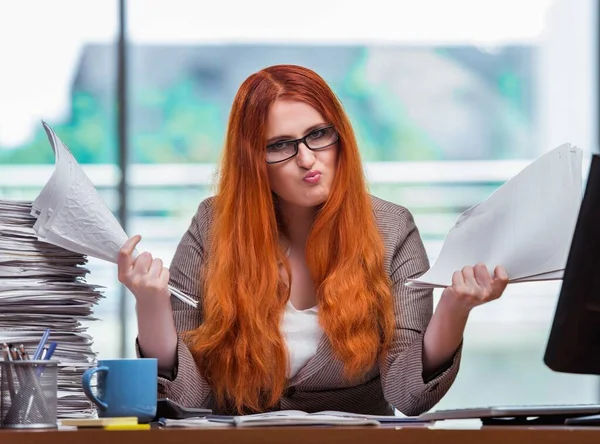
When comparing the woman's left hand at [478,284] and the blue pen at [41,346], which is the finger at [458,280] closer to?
the woman's left hand at [478,284]

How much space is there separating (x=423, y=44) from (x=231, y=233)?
237 cm

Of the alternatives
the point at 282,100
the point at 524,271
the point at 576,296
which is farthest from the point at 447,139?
the point at 576,296

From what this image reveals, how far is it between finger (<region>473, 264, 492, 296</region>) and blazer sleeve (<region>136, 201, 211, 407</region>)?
0.56 meters

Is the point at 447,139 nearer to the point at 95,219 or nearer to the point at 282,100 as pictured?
the point at 282,100

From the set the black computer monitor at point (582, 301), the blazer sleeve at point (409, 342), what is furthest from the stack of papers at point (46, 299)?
the black computer monitor at point (582, 301)

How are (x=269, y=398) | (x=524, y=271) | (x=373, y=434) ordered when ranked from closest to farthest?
1. (x=373, y=434)
2. (x=524, y=271)
3. (x=269, y=398)

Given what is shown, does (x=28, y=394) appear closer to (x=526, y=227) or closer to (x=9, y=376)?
(x=9, y=376)

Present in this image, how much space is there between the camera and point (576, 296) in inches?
43.8

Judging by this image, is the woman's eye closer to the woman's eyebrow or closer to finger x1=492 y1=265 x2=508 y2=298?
the woman's eyebrow

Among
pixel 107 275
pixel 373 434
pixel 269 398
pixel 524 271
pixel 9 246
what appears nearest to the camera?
pixel 373 434

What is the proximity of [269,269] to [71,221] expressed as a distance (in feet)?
1.46

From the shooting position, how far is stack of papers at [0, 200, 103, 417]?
1.52 meters

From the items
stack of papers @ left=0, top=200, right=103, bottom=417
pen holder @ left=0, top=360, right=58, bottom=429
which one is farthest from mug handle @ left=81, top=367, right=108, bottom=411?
stack of papers @ left=0, top=200, right=103, bottom=417

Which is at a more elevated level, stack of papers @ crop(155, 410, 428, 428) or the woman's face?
the woman's face
